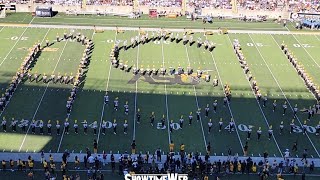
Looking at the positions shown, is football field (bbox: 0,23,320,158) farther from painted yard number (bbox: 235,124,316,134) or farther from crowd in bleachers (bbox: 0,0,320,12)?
crowd in bleachers (bbox: 0,0,320,12)

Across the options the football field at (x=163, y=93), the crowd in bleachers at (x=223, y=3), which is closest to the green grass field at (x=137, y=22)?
the crowd in bleachers at (x=223, y=3)

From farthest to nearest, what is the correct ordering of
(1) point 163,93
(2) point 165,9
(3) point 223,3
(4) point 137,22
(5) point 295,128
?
(3) point 223,3, (2) point 165,9, (4) point 137,22, (1) point 163,93, (5) point 295,128

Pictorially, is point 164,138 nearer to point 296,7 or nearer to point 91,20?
point 91,20

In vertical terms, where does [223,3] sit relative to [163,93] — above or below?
above

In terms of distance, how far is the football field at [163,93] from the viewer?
90.0 feet

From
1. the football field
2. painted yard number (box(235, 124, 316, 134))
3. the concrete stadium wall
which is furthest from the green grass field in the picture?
painted yard number (box(235, 124, 316, 134))

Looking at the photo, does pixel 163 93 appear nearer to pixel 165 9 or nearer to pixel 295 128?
pixel 295 128

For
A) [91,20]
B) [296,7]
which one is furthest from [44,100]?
[296,7]

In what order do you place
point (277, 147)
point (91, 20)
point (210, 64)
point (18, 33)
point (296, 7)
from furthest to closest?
point (296, 7) → point (91, 20) → point (18, 33) → point (210, 64) → point (277, 147)

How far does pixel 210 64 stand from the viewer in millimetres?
37750

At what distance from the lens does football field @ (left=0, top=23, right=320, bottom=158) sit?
2744cm

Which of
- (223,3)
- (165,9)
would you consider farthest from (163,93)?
(223,3)

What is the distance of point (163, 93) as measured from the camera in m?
32.9

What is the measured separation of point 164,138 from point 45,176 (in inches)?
255
